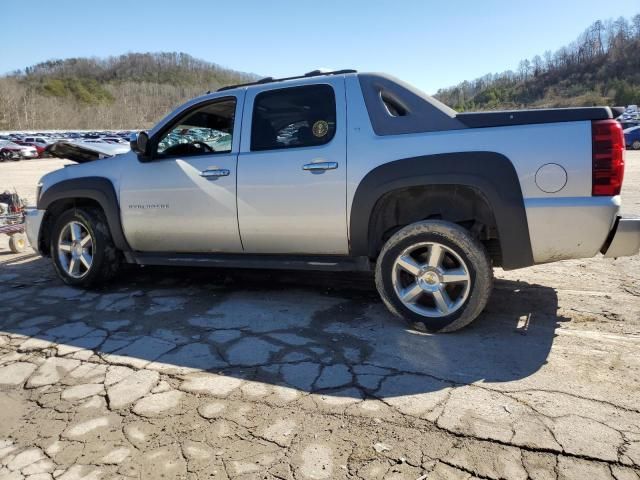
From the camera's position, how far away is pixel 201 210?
435cm

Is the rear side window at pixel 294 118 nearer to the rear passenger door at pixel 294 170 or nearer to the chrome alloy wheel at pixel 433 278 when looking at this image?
the rear passenger door at pixel 294 170

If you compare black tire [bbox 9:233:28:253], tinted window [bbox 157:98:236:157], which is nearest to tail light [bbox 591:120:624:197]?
tinted window [bbox 157:98:236:157]

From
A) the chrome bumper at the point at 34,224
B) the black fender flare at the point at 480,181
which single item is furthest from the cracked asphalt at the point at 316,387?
the chrome bumper at the point at 34,224

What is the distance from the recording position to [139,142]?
446 centimetres

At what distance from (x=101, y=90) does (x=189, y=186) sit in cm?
17160

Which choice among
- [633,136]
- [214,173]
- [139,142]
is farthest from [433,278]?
[633,136]

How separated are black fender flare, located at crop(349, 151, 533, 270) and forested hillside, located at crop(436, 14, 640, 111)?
9134 centimetres

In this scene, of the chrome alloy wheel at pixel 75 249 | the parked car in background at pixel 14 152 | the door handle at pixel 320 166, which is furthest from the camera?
the parked car in background at pixel 14 152

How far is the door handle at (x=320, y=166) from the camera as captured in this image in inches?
149

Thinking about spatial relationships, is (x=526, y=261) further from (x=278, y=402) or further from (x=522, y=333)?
(x=278, y=402)

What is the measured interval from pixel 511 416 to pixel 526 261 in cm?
124

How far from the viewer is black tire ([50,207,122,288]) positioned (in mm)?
4859

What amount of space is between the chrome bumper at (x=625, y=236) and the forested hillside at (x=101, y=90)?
12815cm

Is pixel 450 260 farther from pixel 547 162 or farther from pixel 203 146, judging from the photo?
pixel 203 146
